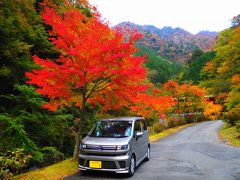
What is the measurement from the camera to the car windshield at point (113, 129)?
9719 millimetres

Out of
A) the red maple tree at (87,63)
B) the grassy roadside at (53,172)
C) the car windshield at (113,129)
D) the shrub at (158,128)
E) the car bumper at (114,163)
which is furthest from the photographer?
the shrub at (158,128)

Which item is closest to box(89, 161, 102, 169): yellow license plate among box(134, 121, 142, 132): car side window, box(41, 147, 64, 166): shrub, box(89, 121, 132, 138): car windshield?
box(89, 121, 132, 138): car windshield

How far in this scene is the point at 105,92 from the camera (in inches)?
456

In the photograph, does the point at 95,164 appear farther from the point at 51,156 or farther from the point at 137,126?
the point at 51,156

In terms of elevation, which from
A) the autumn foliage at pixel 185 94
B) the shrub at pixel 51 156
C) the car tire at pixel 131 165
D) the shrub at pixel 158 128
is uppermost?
the autumn foliage at pixel 185 94

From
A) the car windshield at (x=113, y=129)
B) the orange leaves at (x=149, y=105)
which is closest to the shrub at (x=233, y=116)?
the orange leaves at (x=149, y=105)

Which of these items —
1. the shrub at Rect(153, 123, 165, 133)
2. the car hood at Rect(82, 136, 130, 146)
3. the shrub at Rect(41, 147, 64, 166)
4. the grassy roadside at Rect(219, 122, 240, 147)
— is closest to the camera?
the car hood at Rect(82, 136, 130, 146)

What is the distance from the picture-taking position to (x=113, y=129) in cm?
1001

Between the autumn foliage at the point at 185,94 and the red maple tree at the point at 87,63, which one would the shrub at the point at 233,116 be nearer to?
the autumn foliage at the point at 185,94

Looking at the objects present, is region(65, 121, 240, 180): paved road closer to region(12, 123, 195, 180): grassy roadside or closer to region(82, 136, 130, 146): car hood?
region(12, 123, 195, 180): grassy roadside

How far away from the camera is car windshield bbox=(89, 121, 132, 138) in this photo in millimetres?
9719

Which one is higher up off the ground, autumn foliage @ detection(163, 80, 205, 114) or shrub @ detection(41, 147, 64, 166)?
autumn foliage @ detection(163, 80, 205, 114)

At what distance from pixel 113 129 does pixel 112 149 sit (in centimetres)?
130

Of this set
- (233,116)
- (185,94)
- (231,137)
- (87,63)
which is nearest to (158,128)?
(233,116)
